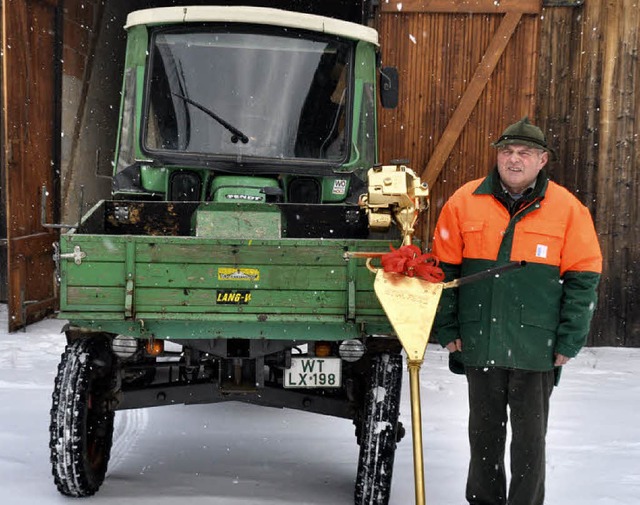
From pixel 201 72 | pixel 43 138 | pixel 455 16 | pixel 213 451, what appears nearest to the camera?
pixel 213 451

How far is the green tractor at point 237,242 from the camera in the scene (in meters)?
4.47

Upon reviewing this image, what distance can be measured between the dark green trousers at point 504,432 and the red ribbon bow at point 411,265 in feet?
1.53

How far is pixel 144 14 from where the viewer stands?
645 cm

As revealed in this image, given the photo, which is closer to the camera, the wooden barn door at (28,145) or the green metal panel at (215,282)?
the green metal panel at (215,282)

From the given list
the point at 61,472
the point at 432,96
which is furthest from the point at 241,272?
the point at 432,96

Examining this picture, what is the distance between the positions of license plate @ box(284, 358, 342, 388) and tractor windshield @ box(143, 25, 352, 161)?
1837mm

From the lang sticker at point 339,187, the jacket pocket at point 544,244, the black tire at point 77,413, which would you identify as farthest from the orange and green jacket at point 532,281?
the lang sticker at point 339,187

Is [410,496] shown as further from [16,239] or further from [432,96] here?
[16,239]

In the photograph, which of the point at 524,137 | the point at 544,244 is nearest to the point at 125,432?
the point at 544,244

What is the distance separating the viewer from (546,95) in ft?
31.1

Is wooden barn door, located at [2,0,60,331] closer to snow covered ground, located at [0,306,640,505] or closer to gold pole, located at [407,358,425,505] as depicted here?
snow covered ground, located at [0,306,640,505]

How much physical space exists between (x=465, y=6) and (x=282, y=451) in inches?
200

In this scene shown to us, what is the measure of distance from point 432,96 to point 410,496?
5230 mm

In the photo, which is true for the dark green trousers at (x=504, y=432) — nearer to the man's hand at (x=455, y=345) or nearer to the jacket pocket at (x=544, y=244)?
the man's hand at (x=455, y=345)
